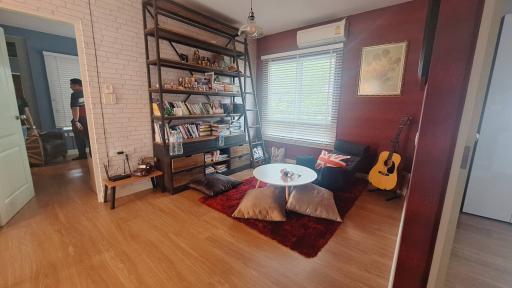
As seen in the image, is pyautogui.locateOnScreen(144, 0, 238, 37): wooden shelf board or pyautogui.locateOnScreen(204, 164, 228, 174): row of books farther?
pyautogui.locateOnScreen(204, 164, 228, 174): row of books

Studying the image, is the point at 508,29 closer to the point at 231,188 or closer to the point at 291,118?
the point at 291,118

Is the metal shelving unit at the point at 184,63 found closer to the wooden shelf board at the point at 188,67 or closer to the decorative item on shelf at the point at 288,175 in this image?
the wooden shelf board at the point at 188,67

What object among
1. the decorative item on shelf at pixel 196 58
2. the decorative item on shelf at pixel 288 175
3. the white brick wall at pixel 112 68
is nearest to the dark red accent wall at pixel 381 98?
the decorative item on shelf at pixel 288 175

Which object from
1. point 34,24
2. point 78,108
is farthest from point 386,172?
Result: point 34,24

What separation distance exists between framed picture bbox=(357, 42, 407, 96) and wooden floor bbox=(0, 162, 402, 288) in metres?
1.64

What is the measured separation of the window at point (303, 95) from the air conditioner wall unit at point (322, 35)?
0.36ft

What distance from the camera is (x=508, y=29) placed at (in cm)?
206

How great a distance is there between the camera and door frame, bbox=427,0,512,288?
2.30 ft

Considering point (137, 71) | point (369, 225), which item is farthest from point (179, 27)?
point (369, 225)

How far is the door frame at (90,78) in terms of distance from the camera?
2.26m

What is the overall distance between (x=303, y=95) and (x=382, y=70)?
129cm

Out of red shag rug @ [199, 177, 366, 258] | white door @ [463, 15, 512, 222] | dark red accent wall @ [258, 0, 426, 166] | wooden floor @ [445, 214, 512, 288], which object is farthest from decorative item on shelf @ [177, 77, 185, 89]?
white door @ [463, 15, 512, 222]

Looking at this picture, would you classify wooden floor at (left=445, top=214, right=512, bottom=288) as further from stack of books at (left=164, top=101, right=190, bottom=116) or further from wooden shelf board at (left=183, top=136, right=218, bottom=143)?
stack of books at (left=164, top=101, right=190, bottom=116)

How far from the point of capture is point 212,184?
2.91 meters
